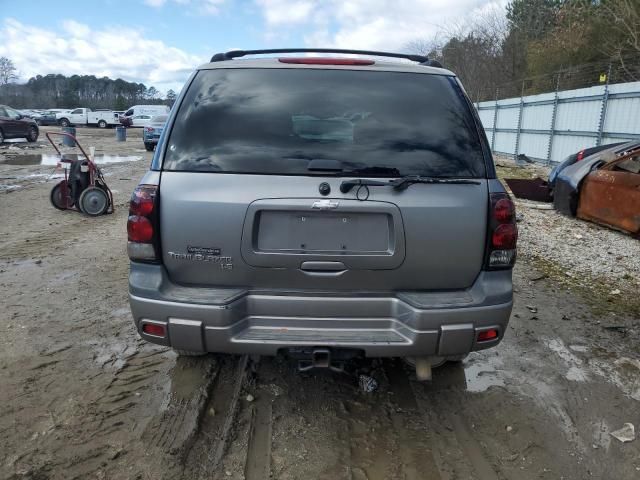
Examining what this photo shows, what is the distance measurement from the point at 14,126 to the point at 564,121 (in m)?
24.1

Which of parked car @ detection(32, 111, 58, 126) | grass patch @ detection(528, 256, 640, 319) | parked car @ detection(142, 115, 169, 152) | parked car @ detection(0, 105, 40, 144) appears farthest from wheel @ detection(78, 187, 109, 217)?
parked car @ detection(32, 111, 58, 126)

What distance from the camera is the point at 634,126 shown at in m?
12.3

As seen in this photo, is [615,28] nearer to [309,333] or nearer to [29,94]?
[309,333]

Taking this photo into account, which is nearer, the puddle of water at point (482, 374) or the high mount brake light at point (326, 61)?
the high mount brake light at point (326, 61)

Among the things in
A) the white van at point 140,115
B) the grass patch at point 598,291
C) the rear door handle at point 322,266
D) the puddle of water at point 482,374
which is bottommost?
the puddle of water at point 482,374

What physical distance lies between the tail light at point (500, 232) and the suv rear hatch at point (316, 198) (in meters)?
0.06

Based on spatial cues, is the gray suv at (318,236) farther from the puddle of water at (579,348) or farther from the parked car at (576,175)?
the parked car at (576,175)

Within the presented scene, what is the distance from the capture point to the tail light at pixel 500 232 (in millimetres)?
2527

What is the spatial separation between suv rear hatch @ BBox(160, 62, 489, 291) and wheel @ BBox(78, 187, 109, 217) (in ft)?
20.6

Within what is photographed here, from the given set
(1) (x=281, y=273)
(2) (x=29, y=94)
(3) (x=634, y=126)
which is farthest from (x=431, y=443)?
(2) (x=29, y=94)

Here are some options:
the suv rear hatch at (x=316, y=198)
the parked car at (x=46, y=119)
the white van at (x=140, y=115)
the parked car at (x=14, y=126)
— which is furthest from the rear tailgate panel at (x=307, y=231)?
the parked car at (x=46, y=119)

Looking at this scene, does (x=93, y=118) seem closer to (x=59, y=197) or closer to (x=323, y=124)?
(x=59, y=197)

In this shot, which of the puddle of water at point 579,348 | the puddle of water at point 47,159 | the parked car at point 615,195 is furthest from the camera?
the puddle of water at point 47,159

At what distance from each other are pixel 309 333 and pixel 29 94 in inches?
3577
